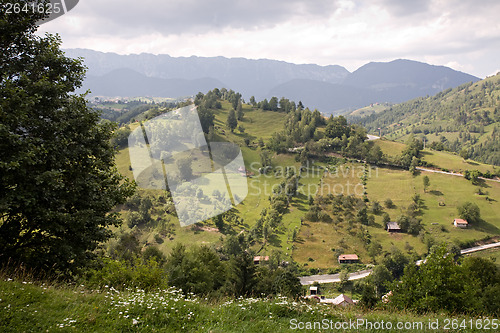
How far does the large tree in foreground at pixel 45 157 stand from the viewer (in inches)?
331

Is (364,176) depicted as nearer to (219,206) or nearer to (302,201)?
(302,201)

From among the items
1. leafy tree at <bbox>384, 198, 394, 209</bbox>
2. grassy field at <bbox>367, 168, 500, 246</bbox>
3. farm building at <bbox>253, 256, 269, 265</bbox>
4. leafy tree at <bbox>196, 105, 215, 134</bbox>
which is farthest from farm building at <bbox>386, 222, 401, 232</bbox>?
leafy tree at <bbox>196, 105, 215, 134</bbox>

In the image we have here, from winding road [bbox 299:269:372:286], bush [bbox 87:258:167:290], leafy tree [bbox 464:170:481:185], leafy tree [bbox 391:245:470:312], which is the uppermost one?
bush [bbox 87:258:167:290]

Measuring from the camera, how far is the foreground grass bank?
20.8 ft

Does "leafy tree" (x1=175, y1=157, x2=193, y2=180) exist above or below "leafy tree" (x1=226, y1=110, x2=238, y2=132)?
below

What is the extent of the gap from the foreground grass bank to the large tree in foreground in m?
2.15

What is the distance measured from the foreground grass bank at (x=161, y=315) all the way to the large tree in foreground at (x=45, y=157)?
7.06ft

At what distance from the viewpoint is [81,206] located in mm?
10336

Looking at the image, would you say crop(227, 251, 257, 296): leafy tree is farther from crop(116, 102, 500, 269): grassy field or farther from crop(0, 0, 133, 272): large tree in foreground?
crop(116, 102, 500, 269): grassy field

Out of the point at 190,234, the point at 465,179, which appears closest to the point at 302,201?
the point at 190,234

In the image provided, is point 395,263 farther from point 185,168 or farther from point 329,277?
point 185,168

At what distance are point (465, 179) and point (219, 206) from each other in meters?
85.2

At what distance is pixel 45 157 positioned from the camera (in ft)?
30.3

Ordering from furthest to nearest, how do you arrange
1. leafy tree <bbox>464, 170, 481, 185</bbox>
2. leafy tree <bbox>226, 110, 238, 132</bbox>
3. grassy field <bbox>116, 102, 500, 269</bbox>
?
leafy tree <bbox>226, 110, 238, 132</bbox> → leafy tree <bbox>464, 170, 481, 185</bbox> → grassy field <bbox>116, 102, 500, 269</bbox>
